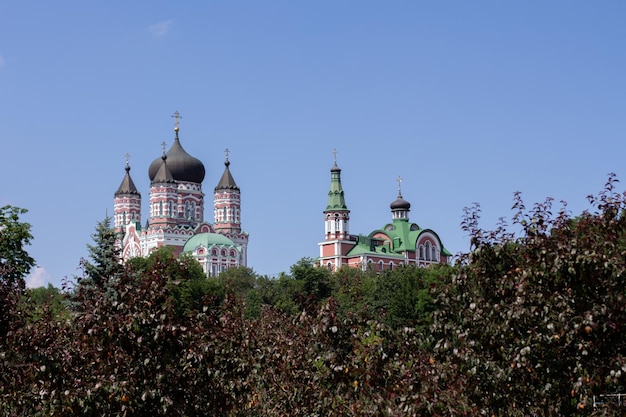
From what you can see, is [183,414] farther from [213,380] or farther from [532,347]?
[532,347]

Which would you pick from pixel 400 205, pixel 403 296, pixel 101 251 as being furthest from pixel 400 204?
pixel 101 251

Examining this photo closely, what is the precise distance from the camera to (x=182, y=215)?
9981cm

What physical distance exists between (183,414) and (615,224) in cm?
535

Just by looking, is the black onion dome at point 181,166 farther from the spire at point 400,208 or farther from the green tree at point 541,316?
the green tree at point 541,316

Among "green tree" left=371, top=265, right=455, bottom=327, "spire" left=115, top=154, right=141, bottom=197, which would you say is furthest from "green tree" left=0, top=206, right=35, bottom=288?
"spire" left=115, top=154, right=141, bottom=197

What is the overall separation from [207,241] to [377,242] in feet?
54.8

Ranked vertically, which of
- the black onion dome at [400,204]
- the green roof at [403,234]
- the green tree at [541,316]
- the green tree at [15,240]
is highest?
the black onion dome at [400,204]

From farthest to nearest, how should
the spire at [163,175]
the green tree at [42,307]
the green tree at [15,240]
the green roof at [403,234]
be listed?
the green roof at [403,234] → the spire at [163,175] → the green tree at [15,240] → the green tree at [42,307]

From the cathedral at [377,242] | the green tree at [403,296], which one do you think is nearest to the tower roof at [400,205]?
the cathedral at [377,242]

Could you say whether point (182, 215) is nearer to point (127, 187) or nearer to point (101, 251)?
point (127, 187)

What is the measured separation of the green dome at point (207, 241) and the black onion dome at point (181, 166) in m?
6.71

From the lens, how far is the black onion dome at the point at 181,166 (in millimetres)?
100625

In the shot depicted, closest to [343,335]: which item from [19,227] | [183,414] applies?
[183,414]

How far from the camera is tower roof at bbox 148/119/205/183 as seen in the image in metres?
101
